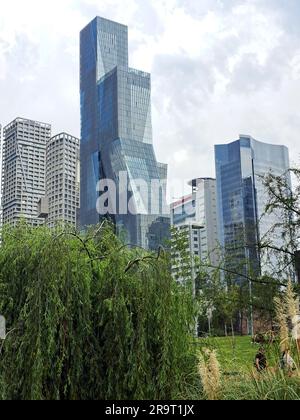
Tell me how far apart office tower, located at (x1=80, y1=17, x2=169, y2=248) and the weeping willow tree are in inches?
2652

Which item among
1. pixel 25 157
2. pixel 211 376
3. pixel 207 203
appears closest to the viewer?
pixel 211 376

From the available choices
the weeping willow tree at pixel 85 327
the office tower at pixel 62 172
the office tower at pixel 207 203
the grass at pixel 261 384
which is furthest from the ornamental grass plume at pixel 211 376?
the office tower at pixel 207 203

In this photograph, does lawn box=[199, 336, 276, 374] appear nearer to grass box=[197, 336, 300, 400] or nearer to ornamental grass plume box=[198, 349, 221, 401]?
grass box=[197, 336, 300, 400]

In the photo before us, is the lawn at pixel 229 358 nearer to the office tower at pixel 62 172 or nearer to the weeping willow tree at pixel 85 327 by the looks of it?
the weeping willow tree at pixel 85 327

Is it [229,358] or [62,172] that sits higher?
[62,172]

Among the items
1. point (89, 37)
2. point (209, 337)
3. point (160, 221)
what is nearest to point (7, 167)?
point (160, 221)

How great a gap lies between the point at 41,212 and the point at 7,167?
40.8 m

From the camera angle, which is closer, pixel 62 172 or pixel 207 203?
pixel 62 172

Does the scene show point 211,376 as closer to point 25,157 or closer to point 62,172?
point 62,172

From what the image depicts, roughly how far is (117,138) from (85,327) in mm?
90773

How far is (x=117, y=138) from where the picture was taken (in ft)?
319

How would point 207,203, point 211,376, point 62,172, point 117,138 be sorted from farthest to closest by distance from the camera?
1. point 117,138
2. point 207,203
3. point 62,172
4. point 211,376

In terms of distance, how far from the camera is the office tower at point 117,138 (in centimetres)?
8788

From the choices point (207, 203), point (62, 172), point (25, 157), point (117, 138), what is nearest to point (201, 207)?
point (207, 203)
